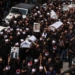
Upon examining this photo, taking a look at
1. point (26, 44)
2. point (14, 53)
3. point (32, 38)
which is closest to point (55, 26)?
point (32, 38)

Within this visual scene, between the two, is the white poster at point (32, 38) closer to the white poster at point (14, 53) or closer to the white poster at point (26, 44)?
the white poster at point (26, 44)

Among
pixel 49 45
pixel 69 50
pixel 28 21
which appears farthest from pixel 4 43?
pixel 28 21

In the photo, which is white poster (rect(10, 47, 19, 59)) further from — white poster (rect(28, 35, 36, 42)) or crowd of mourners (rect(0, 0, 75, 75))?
white poster (rect(28, 35, 36, 42))

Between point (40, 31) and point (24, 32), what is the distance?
3.51 ft

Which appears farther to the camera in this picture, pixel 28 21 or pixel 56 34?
pixel 28 21

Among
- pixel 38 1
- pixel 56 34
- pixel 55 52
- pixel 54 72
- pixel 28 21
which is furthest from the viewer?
pixel 38 1

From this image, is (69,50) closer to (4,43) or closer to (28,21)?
(4,43)

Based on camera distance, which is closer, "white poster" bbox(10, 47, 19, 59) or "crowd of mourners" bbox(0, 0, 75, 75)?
"crowd of mourners" bbox(0, 0, 75, 75)

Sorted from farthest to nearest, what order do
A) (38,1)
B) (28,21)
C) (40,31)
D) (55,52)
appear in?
(38,1)
(28,21)
(40,31)
(55,52)

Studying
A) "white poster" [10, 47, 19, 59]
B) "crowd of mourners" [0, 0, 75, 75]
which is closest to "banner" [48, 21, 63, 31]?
"crowd of mourners" [0, 0, 75, 75]

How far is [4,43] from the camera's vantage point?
1386 cm

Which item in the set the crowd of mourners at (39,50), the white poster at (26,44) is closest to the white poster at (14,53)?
the crowd of mourners at (39,50)

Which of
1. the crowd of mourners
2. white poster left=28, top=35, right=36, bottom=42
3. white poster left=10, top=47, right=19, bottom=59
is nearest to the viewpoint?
the crowd of mourners

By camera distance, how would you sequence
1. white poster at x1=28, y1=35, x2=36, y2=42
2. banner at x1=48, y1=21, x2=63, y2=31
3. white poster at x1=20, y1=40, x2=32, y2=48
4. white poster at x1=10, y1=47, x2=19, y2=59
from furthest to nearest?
banner at x1=48, y1=21, x2=63, y2=31
white poster at x1=28, y1=35, x2=36, y2=42
white poster at x1=20, y1=40, x2=32, y2=48
white poster at x1=10, y1=47, x2=19, y2=59
